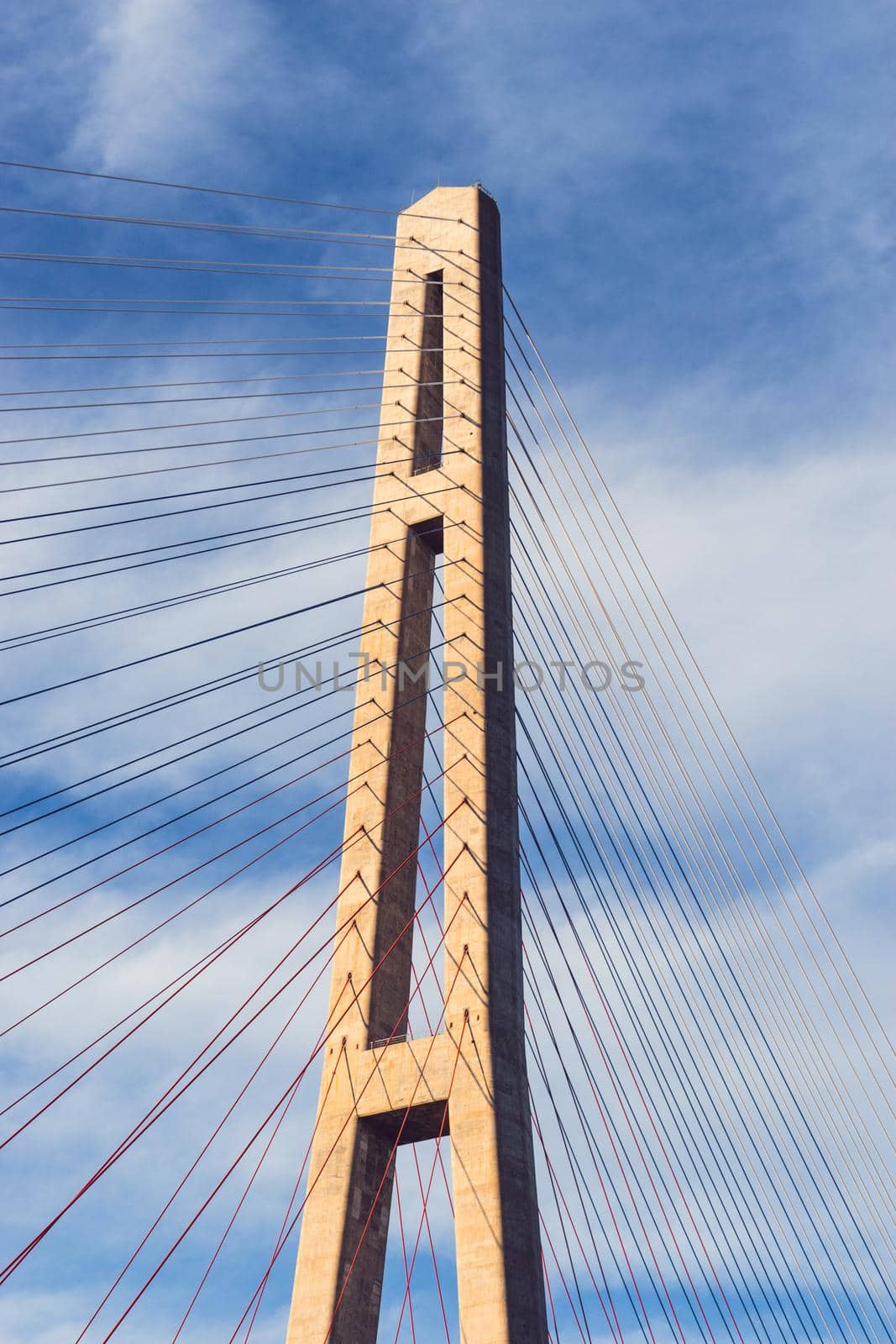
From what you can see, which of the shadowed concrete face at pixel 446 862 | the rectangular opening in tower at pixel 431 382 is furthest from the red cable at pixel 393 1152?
the rectangular opening in tower at pixel 431 382

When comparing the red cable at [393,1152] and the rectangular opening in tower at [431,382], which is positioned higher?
the rectangular opening in tower at [431,382]

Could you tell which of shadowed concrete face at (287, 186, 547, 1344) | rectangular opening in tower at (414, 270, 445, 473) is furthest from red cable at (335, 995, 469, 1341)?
rectangular opening in tower at (414, 270, 445, 473)

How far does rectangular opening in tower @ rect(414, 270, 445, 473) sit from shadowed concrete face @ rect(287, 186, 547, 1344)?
34mm

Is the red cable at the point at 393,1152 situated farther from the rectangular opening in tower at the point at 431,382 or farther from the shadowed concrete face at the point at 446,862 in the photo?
the rectangular opening in tower at the point at 431,382

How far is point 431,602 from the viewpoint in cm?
2317

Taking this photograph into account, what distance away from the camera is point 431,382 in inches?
933

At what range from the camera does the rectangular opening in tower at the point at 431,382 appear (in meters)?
23.5

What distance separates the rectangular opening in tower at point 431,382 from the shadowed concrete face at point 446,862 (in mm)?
34

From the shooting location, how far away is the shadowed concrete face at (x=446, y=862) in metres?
17.8

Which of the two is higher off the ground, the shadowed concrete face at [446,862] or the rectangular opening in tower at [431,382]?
the rectangular opening in tower at [431,382]

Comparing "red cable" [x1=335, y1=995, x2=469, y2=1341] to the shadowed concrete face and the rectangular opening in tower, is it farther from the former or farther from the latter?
the rectangular opening in tower

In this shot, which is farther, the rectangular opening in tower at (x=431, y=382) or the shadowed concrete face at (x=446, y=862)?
the rectangular opening in tower at (x=431, y=382)

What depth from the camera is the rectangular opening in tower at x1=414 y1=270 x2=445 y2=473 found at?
23.5 metres

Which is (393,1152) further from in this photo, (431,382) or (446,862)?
(431,382)
